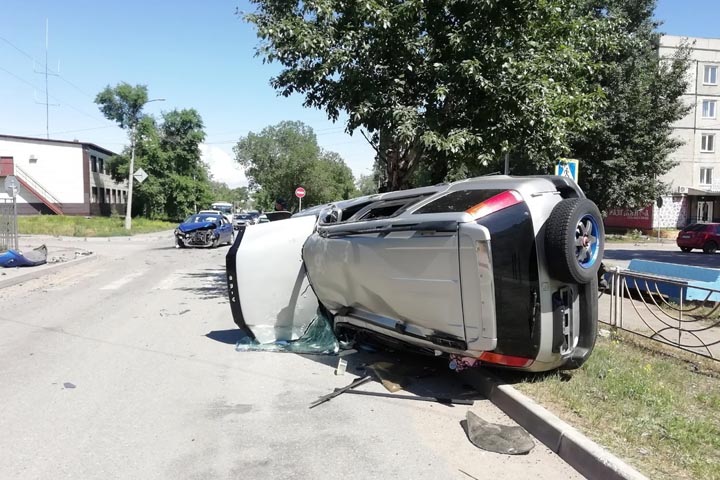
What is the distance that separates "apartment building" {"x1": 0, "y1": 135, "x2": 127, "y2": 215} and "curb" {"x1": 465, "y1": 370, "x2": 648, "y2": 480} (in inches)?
1871

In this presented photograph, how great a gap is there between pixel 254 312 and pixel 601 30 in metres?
8.53

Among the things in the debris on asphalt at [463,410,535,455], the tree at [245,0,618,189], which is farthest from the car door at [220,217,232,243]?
the debris on asphalt at [463,410,535,455]

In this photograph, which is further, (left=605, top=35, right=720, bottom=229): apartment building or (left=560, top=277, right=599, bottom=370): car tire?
(left=605, top=35, right=720, bottom=229): apartment building

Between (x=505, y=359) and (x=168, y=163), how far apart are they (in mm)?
47599

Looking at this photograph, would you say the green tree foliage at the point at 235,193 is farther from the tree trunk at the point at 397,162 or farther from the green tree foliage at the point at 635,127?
the tree trunk at the point at 397,162

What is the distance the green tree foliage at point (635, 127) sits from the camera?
2839 centimetres

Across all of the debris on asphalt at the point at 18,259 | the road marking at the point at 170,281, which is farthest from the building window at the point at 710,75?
the debris on asphalt at the point at 18,259

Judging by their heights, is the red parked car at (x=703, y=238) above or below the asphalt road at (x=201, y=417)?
above

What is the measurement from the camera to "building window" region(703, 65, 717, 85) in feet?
143

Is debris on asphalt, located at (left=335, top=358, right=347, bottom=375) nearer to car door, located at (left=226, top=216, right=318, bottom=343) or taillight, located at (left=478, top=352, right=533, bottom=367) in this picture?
car door, located at (left=226, top=216, right=318, bottom=343)

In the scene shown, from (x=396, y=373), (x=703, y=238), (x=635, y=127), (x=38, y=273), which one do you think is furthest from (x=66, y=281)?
(x=635, y=127)

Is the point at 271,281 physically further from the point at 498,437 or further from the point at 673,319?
the point at 673,319

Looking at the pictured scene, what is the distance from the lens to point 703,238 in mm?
26188

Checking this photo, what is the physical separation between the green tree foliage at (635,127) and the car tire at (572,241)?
25849mm
